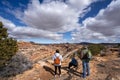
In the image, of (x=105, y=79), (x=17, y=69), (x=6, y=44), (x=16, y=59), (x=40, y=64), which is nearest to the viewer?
(x=105, y=79)

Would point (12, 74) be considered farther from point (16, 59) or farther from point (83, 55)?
point (83, 55)

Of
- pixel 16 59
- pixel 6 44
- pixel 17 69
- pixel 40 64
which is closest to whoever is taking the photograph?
pixel 17 69

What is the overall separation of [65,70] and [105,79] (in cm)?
300

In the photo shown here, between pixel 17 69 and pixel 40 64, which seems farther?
pixel 40 64

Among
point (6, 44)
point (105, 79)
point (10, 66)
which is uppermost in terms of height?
point (6, 44)

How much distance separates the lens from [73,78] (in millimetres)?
9406

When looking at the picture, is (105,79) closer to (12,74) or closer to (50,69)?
(50,69)

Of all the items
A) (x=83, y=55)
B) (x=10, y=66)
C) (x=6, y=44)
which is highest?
(x=6, y=44)

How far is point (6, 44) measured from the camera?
14359 mm

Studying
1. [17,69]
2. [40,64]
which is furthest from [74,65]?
[17,69]

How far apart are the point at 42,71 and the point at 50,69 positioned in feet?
2.42

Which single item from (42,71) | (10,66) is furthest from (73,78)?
(10,66)

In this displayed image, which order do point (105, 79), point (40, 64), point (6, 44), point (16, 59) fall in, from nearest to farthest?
1. point (105, 79)
2. point (16, 59)
3. point (40, 64)
4. point (6, 44)

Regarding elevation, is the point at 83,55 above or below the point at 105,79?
above
